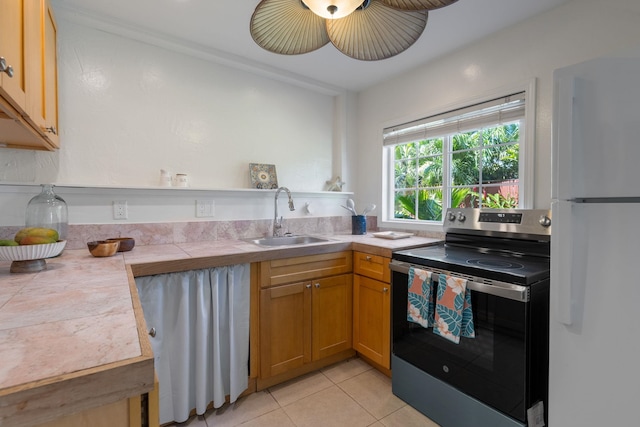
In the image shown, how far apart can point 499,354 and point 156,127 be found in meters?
2.41

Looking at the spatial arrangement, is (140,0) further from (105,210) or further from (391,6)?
(391,6)

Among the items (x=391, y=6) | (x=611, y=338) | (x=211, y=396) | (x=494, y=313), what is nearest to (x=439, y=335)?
(x=494, y=313)

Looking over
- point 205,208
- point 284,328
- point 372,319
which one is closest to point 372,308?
point 372,319

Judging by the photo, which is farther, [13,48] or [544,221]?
[544,221]

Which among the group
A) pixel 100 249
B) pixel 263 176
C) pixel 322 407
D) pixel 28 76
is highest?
pixel 28 76

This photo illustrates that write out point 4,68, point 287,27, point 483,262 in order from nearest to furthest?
point 4,68, point 287,27, point 483,262

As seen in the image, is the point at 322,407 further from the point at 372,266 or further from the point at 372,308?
the point at 372,266

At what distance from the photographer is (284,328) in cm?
194

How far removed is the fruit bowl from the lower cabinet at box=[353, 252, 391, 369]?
1.68 metres

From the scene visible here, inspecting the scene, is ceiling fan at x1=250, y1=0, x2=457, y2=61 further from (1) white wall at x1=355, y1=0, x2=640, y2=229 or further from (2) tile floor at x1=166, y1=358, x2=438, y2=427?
(2) tile floor at x1=166, y1=358, x2=438, y2=427

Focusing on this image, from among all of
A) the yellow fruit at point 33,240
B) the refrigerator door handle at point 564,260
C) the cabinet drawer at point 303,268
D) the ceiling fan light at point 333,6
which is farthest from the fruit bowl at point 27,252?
the refrigerator door handle at point 564,260

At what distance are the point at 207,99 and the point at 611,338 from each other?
2618 mm

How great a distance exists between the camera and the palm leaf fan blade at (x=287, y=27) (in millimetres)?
1159

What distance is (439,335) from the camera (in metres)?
1.58
